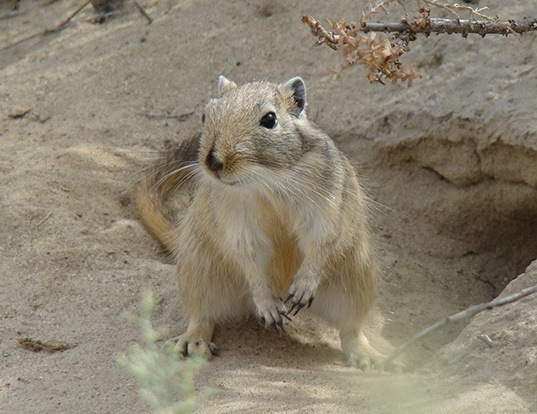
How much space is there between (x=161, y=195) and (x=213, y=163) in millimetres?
1905

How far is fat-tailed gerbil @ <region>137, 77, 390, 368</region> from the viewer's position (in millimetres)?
4180

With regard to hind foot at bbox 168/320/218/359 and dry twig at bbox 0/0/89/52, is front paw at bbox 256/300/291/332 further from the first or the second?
dry twig at bbox 0/0/89/52

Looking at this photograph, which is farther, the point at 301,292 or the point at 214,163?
the point at 301,292

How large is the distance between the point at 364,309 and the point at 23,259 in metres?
2.10

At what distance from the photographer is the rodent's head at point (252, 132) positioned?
3996 mm

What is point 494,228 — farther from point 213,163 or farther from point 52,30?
point 52,30

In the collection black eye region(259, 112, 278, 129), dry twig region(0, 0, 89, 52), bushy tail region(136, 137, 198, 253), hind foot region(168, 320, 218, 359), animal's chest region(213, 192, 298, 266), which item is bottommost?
hind foot region(168, 320, 218, 359)

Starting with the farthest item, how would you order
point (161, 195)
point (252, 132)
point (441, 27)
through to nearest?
1. point (161, 195)
2. point (252, 132)
3. point (441, 27)

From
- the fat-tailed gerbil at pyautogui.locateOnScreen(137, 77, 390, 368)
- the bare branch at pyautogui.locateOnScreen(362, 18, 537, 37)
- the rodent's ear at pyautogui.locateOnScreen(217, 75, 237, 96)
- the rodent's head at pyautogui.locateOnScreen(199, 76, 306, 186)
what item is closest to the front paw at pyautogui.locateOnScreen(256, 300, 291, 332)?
the fat-tailed gerbil at pyautogui.locateOnScreen(137, 77, 390, 368)

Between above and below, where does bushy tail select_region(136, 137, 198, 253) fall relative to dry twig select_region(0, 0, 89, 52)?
below

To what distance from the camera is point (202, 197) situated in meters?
4.85

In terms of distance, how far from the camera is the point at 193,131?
254 inches

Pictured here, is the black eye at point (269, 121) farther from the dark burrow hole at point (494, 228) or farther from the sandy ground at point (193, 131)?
the dark burrow hole at point (494, 228)

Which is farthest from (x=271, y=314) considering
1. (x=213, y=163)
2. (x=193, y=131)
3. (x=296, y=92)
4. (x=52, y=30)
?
(x=52, y=30)
